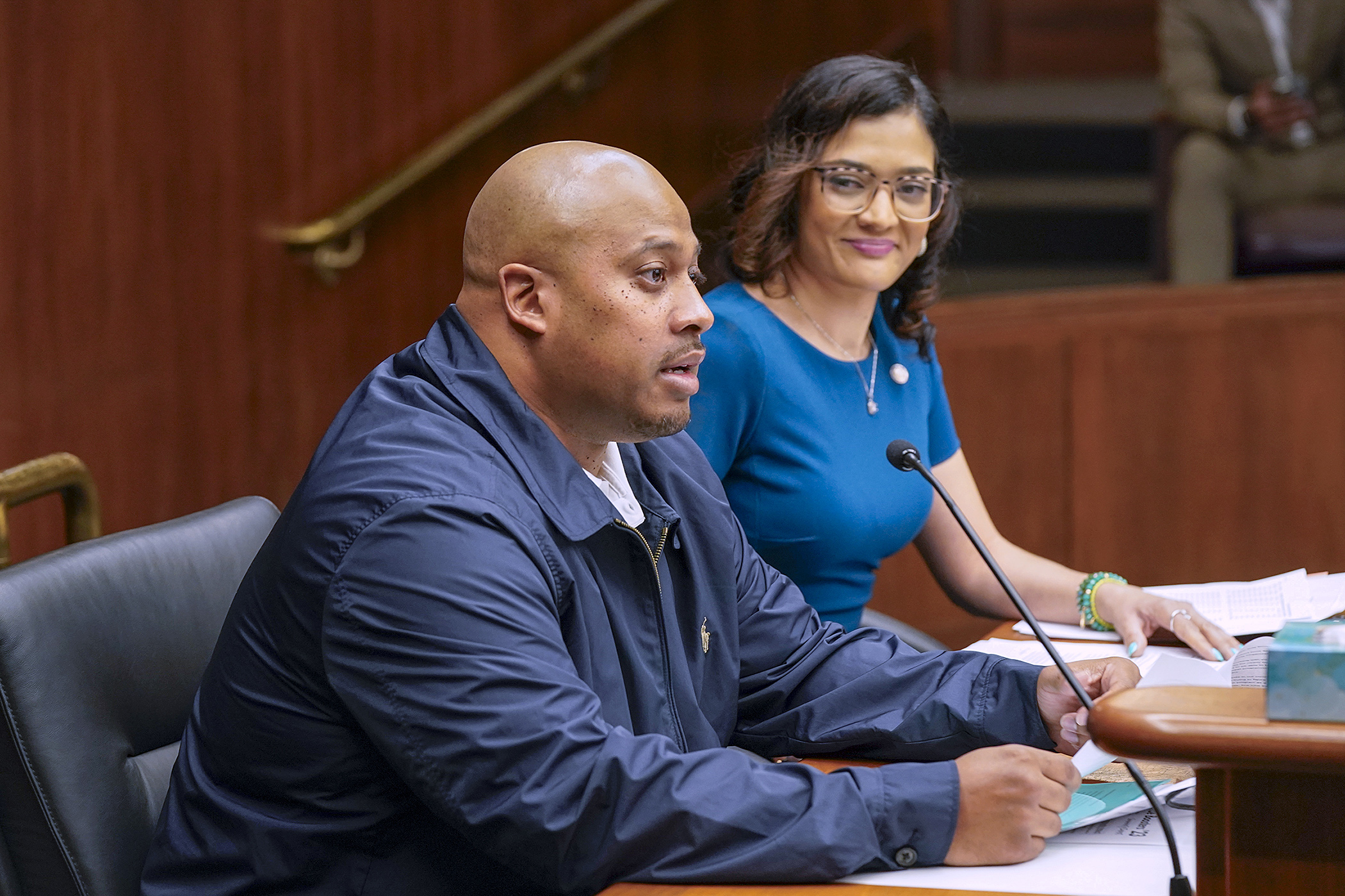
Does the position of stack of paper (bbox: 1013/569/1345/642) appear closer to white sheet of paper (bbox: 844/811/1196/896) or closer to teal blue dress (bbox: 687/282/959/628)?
teal blue dress (bbox: 687/282/959/628)

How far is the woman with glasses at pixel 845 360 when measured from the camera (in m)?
1.91

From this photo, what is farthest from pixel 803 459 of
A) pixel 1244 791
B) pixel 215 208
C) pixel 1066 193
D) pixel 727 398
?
pixel 1066 193

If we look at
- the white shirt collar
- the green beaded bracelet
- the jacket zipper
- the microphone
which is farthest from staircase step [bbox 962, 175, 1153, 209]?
the jacket zipper

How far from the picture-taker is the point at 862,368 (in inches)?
80.6

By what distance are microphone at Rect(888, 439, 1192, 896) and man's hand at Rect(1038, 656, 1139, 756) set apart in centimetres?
1

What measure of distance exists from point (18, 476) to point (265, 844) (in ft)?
1.97

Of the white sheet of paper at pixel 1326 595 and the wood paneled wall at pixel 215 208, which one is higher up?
the wood paneled wall at pixel 215 208

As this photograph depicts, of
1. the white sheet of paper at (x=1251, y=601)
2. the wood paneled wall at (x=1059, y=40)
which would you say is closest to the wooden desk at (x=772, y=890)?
the white sheet of paper at (x=1251, y=601)

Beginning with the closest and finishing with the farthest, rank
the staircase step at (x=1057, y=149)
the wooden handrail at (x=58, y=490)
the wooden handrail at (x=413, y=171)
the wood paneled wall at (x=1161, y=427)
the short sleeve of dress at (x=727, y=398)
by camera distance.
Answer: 1. the wooden handrail at (x=58, y=490)
2. the short sleeve of dress at (x=727, y=398)
3. the wooden handrail at (x=413, y=171)
4. the wood paneled wall at (x=1161, y=427)
5. the staircase step at (x=1057, y=149)

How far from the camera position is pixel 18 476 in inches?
59.6

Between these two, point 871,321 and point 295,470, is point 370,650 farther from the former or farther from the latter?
point 295,470

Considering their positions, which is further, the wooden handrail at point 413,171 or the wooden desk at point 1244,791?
the wooden handrail at point 413,171

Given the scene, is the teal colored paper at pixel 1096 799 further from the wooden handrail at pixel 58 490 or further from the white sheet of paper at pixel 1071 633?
the wooden handrail at pixel 58 490

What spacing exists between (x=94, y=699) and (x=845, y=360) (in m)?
1.14
